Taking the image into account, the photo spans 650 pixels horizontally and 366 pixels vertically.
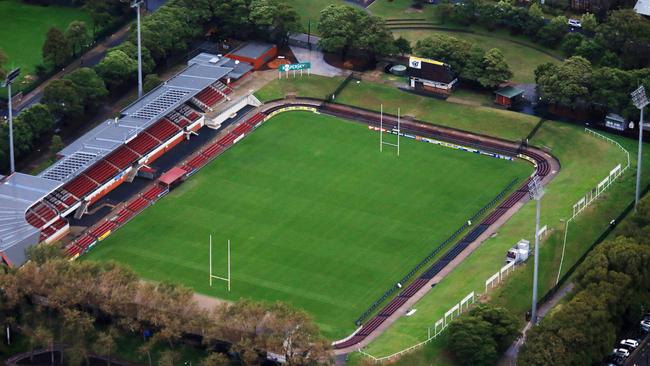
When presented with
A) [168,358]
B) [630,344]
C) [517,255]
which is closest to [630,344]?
[630,344]

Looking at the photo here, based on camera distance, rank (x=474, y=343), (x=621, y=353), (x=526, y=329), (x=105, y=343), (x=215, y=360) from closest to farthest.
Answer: (x=215, y=360) → (x=474, y=343) → (x=105, y=343) → (x=621, y=353) → (x=526, y=329)

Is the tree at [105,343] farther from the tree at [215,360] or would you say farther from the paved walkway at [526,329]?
the paved walkway at [526,329]

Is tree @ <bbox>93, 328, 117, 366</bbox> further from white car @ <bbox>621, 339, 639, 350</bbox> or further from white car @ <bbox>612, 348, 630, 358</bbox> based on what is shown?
white car @ <bbox>621, 339, 639, 350</bbox>

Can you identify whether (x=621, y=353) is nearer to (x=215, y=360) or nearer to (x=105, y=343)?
(x=215, y=360)

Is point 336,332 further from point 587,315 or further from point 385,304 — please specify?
point 587,315

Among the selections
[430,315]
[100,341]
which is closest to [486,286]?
[430,315]

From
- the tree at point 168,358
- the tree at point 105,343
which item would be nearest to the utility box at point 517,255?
the tree at point 168,358
